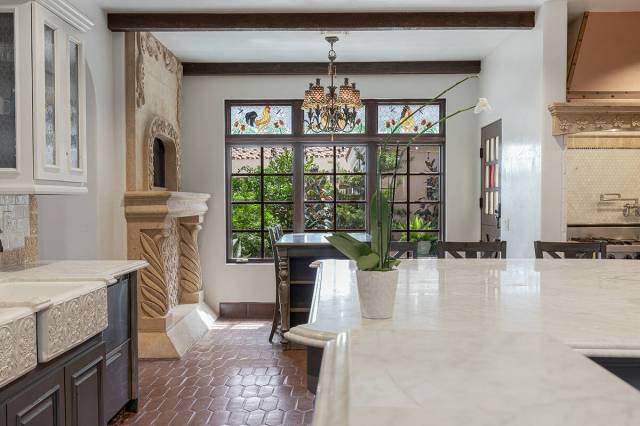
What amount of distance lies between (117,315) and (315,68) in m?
4.14

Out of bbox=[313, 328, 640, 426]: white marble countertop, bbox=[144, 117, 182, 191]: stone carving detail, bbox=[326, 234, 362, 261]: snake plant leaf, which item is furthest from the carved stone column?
bbox=[313, 328, 640, 426]: white marble countertop

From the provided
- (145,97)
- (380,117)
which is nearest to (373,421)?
(145,97)

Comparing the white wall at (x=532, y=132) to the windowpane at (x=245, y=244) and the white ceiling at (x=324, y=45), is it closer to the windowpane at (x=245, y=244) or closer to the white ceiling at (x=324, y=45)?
the white ceiling at (x=324, y=45)

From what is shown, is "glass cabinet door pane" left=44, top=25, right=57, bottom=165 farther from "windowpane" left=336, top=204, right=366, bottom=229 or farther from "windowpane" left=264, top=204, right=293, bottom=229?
"windowpane" left=336, top=204, right=366, bottom=229

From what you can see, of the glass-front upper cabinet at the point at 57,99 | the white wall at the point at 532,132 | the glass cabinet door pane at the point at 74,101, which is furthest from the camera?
the white wall at the point at 532,132

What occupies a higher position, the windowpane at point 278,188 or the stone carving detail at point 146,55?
the stone carving detail at point 146,55

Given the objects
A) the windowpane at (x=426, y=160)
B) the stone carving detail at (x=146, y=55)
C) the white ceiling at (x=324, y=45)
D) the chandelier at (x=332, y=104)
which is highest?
the white ceiling at (x=324, y=45)

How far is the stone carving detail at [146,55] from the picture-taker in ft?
17.0

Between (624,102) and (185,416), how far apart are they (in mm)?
3988

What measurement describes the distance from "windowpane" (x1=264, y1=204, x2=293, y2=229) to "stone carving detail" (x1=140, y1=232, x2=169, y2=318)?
2068mm

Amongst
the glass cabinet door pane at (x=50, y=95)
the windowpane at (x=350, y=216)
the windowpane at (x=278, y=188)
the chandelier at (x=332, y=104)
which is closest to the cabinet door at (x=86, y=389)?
the glass cabinet door pane at (x=50, y=95)

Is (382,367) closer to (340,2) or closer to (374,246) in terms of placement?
(374,246)

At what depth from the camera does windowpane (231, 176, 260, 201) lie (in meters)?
6.93

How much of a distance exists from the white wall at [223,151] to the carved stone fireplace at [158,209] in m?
0.41
